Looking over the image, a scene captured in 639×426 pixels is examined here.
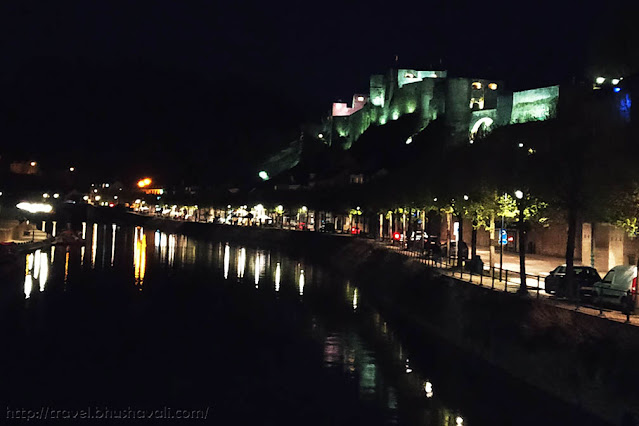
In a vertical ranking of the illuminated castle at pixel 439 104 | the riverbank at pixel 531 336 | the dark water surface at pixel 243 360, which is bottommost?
the dark water surface at pixel 243 360

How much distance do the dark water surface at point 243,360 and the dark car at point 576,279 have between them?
3278mm

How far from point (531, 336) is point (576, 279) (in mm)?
3622

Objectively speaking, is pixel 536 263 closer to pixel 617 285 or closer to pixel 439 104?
pixel 617 285

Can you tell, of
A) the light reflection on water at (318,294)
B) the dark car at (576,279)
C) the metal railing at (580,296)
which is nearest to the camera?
the metal railing at (580,296)

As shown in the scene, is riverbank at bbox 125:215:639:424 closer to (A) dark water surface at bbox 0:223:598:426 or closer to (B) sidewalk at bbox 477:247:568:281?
(A) dark water surface at bbox 0:223:598:426

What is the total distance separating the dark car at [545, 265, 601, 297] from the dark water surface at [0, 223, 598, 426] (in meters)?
3.28

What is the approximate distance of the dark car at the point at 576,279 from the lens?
21688 millimetres

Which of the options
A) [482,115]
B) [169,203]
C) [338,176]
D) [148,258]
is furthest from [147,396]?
[169,203]

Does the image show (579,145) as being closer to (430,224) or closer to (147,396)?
(147,396)

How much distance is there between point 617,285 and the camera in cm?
2036

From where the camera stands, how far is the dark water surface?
18.6 m

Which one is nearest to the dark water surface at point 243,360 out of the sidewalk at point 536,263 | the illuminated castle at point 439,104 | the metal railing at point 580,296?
the metal railing at point 580,296

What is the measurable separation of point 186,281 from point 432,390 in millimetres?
29264

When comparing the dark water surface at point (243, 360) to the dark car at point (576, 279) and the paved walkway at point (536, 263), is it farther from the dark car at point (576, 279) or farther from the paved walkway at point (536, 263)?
the paved walkway at point (536, 263)
